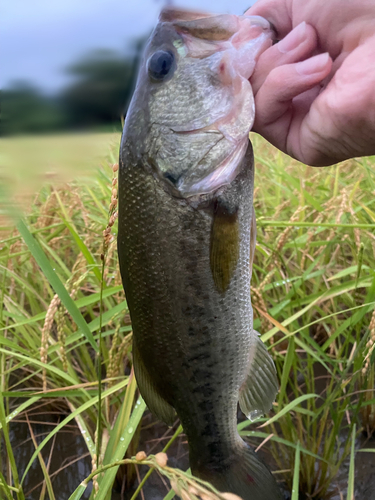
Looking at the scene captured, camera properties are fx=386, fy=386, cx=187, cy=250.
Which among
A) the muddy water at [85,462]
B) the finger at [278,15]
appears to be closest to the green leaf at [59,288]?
the muddy water at [85,462]

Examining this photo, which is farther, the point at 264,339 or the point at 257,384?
the point at 264,339

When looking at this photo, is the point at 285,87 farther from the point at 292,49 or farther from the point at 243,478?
the point at 243,478

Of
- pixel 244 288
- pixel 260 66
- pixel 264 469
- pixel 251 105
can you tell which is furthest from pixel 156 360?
pixel 260 66

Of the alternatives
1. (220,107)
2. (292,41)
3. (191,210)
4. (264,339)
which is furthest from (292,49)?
(264,339)

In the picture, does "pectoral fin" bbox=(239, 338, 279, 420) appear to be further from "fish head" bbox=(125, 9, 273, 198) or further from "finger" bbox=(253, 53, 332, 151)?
"finger" bbox=(253, 53, 332, 151)

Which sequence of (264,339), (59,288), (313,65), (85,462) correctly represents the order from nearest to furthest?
(313,65) < (59,288) < (264,339) < (85,462)

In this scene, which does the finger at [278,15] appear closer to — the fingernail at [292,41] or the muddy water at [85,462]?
the fingernail at [292,41]

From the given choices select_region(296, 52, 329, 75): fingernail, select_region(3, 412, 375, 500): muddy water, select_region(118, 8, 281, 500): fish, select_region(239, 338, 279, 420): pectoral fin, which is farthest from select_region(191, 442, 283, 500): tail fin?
select_region(296, 52, 329, 75): fingernail
